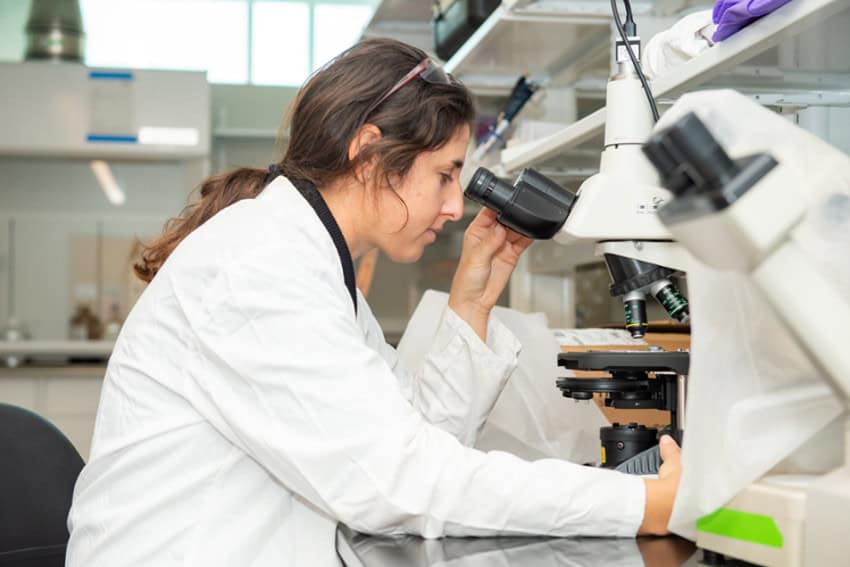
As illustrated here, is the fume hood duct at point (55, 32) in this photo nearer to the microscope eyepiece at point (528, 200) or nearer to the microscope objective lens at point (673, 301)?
the microscope eyepiece at point (528, 200)

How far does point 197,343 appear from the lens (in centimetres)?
103

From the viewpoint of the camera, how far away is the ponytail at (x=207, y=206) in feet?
4.58

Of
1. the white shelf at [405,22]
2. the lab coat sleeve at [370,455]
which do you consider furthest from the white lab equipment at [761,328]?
the white shelf at [405,22]

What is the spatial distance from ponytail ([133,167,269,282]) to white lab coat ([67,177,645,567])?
8.9 inches

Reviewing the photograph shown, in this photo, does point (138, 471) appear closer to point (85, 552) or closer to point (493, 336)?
point (85, 552)

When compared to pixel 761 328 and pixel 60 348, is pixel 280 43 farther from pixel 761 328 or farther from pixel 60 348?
pixel 761 328

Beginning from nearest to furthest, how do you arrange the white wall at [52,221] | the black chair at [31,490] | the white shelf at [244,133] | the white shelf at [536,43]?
1. the black chair at [31,490]
2. the white shelf at [536,43]
3. the white wall at [52,221]
4. the white shelf at [244,133]

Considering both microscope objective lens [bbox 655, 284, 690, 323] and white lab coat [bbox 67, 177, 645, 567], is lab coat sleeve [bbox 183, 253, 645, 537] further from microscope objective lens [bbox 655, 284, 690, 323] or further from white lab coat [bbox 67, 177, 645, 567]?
microscope objective lens [bbox 655, 284, 690, 323]

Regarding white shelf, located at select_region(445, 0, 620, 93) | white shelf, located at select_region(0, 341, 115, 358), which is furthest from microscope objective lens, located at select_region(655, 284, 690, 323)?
white shelf, located at select_region(0, 341, 115, 358)

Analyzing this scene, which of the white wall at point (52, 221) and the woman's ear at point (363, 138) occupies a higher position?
the woman's ear at point (363, 138)

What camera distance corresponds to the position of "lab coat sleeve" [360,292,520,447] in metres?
1.40

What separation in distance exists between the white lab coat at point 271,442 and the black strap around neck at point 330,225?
0.03 m

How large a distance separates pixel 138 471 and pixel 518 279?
5.55 feet

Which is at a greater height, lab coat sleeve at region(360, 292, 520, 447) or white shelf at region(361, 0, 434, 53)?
white shelf at region(361, 0, 434, 53)
